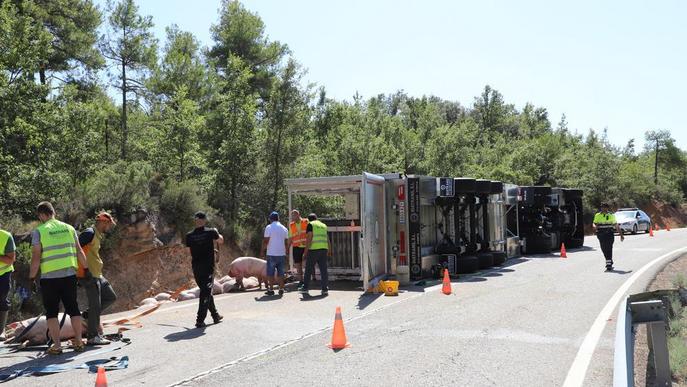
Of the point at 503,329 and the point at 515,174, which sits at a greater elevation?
the point at 515,174

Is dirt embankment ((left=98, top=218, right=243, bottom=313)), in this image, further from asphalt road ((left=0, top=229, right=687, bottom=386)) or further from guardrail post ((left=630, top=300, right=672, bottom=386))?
guardrail post ((left=630, top=300, right=672, bottom=386))

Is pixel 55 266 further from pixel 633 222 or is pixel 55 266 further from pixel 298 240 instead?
pixel 633 222

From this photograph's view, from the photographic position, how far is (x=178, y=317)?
34.4 ft

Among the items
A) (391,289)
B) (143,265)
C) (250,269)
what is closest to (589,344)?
(391,289)

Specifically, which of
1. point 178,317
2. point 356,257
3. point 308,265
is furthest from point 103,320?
point 356,257

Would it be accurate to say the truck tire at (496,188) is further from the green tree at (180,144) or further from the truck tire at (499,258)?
the green tree at (180,144)

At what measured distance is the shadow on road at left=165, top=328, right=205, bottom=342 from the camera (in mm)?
8555

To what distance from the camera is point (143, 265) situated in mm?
17500

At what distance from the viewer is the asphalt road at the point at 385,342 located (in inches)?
249

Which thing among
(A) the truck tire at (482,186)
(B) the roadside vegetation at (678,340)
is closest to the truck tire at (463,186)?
(A) the truck tire at (482,186)

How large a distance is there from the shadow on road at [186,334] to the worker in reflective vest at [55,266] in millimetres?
1278

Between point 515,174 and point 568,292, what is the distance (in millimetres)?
34225

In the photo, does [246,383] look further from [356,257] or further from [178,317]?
[356,257]

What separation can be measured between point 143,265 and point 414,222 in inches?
328
